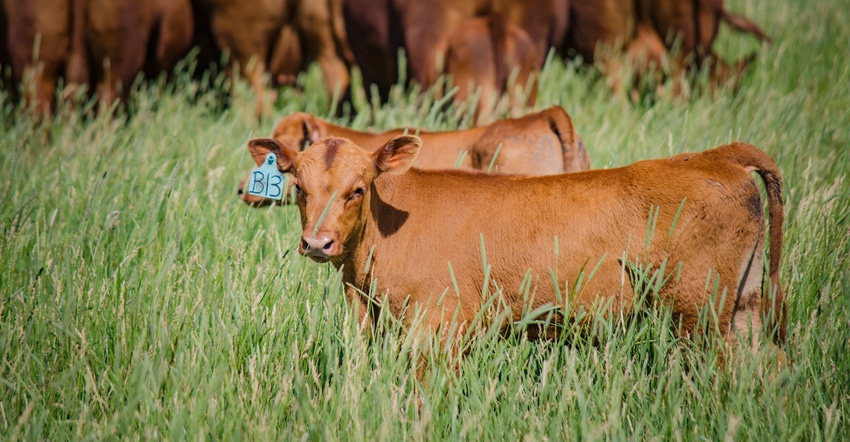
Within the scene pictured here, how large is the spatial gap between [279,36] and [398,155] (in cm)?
552

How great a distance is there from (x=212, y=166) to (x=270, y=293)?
7.91 ft

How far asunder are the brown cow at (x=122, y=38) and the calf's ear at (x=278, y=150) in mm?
4525

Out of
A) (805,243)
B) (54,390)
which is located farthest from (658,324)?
(54,390)

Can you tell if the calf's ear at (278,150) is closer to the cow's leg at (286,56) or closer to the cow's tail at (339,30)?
the cow's tail at (339,30)

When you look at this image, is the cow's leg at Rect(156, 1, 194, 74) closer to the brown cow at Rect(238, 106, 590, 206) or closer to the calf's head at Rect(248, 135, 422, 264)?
the brown cow at Rect(238, 106, 590, 206)

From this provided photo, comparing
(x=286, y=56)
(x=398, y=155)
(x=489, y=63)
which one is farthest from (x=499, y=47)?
(x=398, y=155)

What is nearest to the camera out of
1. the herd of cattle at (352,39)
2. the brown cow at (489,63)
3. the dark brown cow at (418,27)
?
the brown cow at (489,63)

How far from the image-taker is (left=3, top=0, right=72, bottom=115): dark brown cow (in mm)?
7820

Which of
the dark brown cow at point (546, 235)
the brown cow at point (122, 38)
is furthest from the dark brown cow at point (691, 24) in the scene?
the dark brown cow at point (546, 235)

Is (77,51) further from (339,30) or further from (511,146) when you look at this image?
(511,146)

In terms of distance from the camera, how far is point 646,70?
8.91 meters

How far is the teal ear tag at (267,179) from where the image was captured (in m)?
3.93

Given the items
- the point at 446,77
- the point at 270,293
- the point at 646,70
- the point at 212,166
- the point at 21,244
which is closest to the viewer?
the point at 270,293

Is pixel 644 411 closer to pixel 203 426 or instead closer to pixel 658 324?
pixel 658 324
